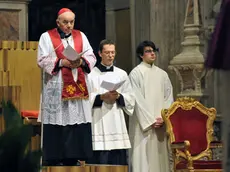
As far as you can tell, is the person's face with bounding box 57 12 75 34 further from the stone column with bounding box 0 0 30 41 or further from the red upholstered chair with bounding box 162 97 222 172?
the stone column with bounding box 0 0 30 41

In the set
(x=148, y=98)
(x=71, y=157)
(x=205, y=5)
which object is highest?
(x=205, y=5)

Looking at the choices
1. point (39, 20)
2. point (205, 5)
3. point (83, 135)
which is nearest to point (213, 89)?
point (205, 5)

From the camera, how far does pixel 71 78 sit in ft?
22.2

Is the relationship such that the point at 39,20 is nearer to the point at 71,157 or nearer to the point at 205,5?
the point at 205,5

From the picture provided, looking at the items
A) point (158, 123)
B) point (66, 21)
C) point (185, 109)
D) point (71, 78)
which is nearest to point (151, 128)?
point (158, 123)

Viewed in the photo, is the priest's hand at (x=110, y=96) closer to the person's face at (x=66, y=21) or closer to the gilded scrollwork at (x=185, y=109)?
the gilded scrollwork at (x=185, y=109)

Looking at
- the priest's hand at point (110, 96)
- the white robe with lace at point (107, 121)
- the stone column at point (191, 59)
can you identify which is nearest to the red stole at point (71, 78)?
the priest's hand at point (110, 96)

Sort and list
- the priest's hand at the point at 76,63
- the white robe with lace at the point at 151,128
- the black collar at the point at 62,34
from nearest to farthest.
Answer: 1. the priest's hand at the point at 76,63
2. the black collar at the point at 62,34
3. the white robe with lace at the point at 151,128

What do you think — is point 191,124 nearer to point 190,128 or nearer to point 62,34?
point 190,128

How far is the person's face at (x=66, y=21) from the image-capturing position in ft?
22.1

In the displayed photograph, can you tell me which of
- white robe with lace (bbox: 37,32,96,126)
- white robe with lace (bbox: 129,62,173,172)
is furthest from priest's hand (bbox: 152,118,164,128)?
white robe with lace (bbox: 37,32,96,126)

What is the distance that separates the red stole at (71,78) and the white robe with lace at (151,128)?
5.21ft

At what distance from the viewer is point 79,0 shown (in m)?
13.5

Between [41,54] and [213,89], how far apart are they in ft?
10.0
